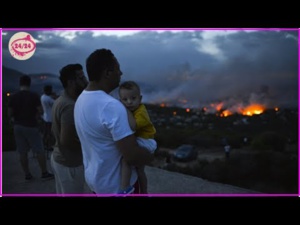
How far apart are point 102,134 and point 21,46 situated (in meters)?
1.84

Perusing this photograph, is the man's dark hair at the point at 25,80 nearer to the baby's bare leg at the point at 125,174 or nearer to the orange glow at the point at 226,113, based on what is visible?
the baby's bare leg at the point at 125,174

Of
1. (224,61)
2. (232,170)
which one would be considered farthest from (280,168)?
(224,61)

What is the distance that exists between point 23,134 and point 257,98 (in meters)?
2.24

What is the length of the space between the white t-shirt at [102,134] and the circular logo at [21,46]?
160 cm

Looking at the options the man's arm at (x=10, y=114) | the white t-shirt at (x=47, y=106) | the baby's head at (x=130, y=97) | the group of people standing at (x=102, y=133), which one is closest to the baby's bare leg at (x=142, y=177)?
the group of people standing at (x=102, y=133)

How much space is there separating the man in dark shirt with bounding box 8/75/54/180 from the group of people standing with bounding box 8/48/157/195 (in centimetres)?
89

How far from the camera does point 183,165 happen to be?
3467mm

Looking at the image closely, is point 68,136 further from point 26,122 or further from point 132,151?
point 26,122

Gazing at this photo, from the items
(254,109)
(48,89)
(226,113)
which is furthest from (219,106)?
(48,89)

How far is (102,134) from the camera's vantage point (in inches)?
73.8

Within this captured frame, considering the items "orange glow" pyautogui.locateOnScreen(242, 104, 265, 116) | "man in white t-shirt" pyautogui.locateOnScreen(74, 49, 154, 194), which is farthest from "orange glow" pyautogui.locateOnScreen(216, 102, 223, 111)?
"man in white t-shirt" pyautogui.locateOnScreen(74, 49, 154, 194)

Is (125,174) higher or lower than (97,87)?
lower

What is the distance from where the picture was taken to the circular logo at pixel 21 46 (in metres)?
3.26

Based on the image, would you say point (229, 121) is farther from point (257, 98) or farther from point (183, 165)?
point (183, 165)
